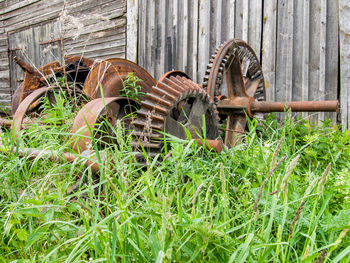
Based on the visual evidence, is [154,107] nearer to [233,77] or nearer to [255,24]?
[233,77]

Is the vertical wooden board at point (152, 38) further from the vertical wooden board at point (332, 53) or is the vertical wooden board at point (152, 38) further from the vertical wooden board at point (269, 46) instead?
the vertical wooden board at point (332, 53)

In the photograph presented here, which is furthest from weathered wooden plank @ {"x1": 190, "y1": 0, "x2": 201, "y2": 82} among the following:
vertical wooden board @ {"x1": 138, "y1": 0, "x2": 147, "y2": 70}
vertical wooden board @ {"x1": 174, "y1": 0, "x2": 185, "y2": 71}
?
vertical wooden board @ {"x1": 138, "y1": 0, "x2": 147, "y2": 70}

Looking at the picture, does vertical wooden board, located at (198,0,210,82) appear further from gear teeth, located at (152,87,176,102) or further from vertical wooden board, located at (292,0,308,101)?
gear teeth, located at (152,87,176,102)

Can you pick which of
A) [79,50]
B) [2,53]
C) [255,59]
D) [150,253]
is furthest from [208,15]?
[2,53]

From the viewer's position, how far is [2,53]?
357 inches

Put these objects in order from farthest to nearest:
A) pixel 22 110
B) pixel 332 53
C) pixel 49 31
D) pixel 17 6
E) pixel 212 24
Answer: pixel 17 6 → pixel 49 31 → pixel 212 24 → pixel 332 53 → pixel 22 110

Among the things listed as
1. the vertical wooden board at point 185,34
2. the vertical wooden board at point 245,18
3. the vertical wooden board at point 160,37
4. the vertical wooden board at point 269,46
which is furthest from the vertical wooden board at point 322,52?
the vertical wooden board at point 160,37

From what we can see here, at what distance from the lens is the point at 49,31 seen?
A: 25.0 feet

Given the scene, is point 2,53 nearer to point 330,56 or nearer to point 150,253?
point 330,56

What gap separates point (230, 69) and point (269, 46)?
115 cm

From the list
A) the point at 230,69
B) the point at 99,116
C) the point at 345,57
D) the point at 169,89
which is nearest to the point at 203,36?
the point at 230,69

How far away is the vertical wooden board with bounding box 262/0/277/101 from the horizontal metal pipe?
1.13 metres

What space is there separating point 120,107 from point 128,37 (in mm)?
3700

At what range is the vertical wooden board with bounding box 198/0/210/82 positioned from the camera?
4.93m
